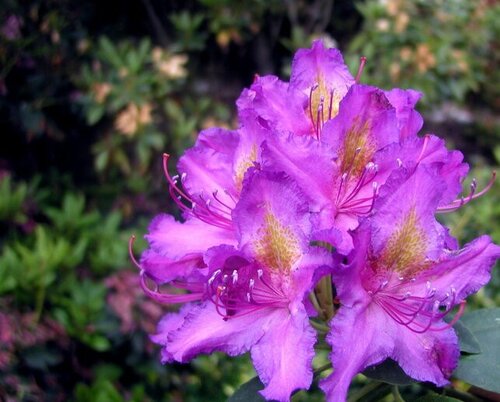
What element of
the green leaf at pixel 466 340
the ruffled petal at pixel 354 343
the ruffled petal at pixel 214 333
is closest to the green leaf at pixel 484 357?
the green leaf at pixel 466 340

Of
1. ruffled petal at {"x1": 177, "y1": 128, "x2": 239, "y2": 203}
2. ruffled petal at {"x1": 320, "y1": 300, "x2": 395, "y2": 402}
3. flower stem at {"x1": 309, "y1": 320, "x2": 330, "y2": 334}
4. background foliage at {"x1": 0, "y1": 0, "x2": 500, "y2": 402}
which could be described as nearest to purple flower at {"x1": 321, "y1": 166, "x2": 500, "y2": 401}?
ruffled petal at {"x1": 320, "y1": 300, "x2": 395, "y2": 402}

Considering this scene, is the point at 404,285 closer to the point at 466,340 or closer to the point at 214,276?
the point at 466,340

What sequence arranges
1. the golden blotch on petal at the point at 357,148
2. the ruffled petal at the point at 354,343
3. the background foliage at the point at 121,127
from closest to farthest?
the ruffled petal at the point at 354,343 < the golden blotch on petal at the point at 357,148 < the background foliage at the point at 121,127

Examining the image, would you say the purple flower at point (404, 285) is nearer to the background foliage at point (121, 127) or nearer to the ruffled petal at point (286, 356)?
the ruffled petal at point (286, 356)

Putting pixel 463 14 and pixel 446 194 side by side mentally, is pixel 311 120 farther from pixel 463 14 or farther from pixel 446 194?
pixel 463 14

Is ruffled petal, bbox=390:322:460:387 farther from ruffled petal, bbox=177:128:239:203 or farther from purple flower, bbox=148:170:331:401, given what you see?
ruffled petal, bbox=177:128:239:203
